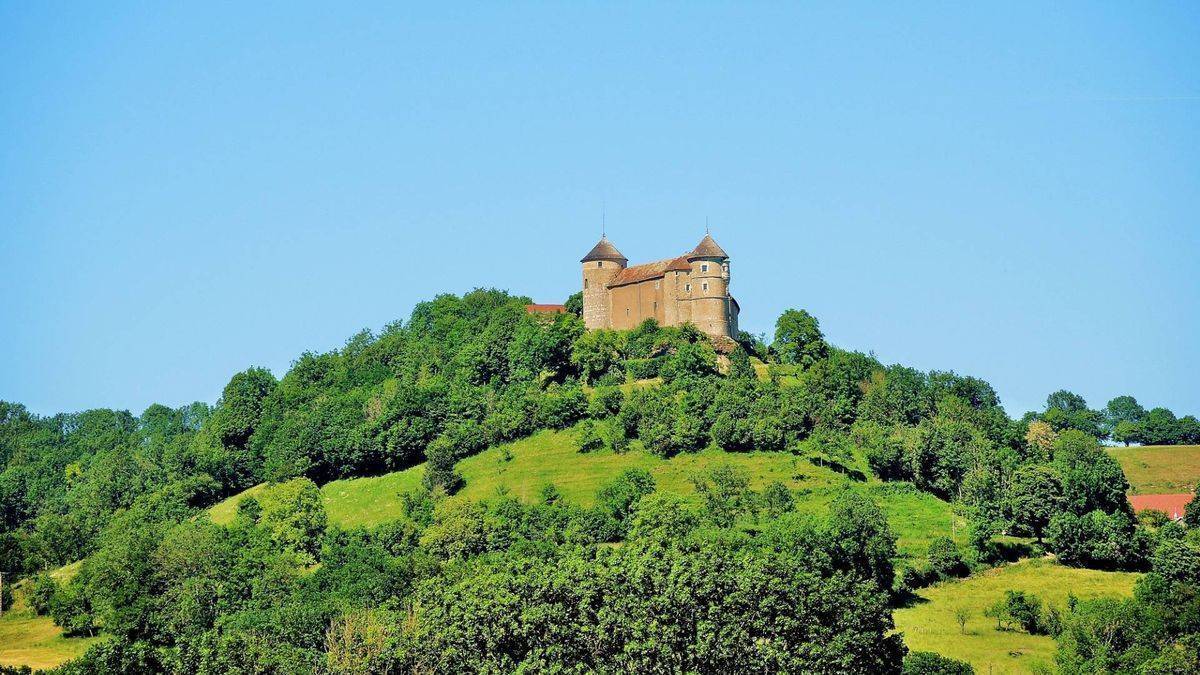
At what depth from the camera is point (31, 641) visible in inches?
3664

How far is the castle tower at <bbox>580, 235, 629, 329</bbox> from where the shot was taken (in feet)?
427

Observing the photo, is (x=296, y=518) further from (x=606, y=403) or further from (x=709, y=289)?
(x=709, y=289)

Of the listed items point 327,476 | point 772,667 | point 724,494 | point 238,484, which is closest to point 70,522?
point 238,484

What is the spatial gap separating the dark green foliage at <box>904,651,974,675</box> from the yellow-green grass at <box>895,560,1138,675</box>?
408 centimetres

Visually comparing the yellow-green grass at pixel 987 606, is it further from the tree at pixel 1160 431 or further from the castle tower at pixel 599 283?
the tree at pixel 1160 431

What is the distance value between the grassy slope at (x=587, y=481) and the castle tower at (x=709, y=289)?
57.1 ft

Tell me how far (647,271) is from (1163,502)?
4497 cm

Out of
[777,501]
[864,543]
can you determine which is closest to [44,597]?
[777,501]

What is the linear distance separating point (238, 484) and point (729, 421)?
4506 centimetres

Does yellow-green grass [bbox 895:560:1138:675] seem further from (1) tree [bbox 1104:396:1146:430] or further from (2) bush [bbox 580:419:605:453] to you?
(1) tree [bbox 1104:396:1146:430]

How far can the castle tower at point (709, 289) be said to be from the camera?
405 ft

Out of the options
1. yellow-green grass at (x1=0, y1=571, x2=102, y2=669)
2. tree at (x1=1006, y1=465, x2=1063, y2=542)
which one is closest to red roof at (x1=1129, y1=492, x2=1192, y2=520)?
tree at (x1=1006, y1=465, x2=1063, y2=542)

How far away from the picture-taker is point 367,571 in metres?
84.1

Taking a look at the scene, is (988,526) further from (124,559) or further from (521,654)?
(124,559)
